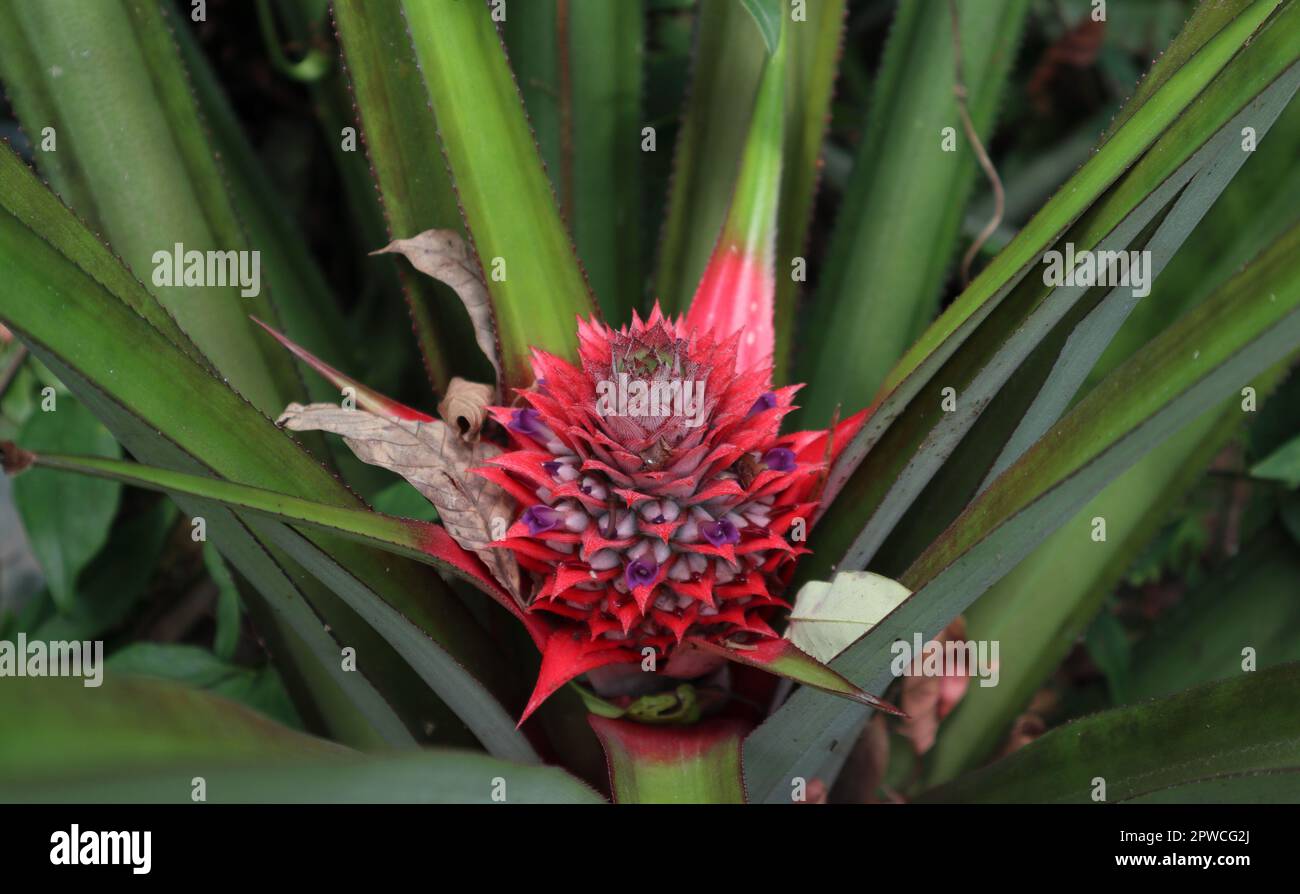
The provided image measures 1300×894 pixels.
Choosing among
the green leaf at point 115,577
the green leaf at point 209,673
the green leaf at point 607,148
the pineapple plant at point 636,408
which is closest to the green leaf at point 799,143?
the pineapple plant at point 636,408

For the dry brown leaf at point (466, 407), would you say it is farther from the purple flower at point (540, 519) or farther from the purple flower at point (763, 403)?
the purple flower at point (763, 403)

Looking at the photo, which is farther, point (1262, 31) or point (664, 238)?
point (664, 238)

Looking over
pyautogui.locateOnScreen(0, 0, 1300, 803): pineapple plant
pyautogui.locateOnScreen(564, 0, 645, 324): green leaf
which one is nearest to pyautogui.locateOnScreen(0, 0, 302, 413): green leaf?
pyautogui.locateOnScreen(0, 0, 1300, 803): pineapple plant

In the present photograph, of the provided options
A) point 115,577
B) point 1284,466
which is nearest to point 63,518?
point 115,577

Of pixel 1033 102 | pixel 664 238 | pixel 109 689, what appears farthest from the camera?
pixel 1033 102

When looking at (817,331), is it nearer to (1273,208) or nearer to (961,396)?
(961,396)
